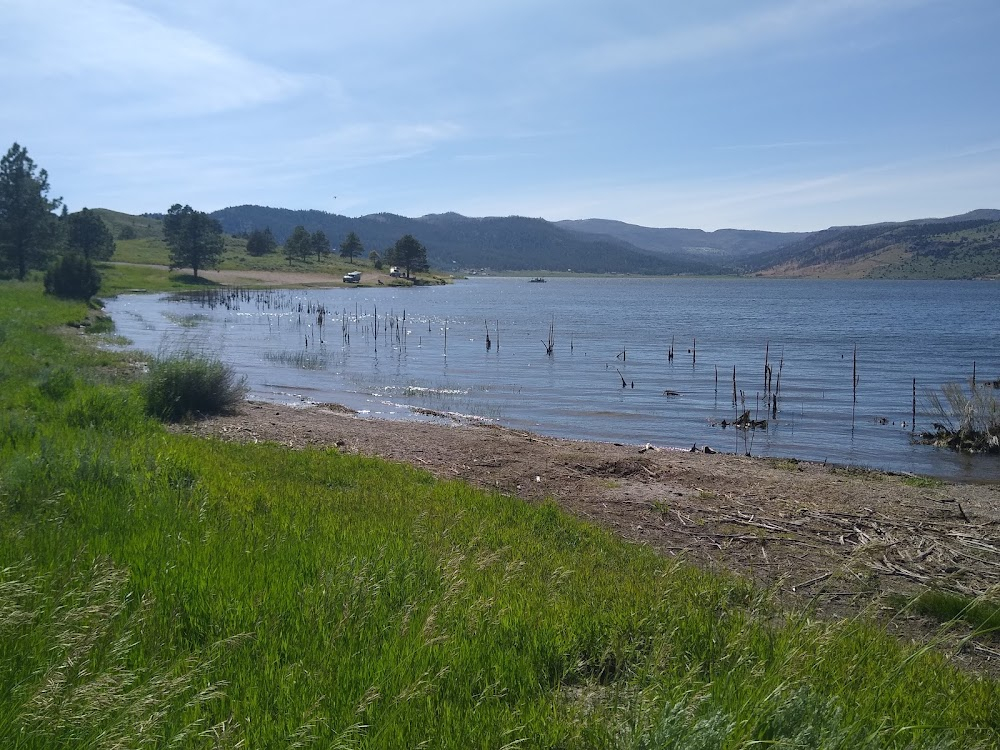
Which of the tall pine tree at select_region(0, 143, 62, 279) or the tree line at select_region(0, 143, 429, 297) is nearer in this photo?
the tree line at select_region(0, 143, 429, 297)

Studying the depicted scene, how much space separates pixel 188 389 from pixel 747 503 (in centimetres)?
1296

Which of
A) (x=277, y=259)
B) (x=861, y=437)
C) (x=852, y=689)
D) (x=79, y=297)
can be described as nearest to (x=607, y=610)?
(x=852, y=689)

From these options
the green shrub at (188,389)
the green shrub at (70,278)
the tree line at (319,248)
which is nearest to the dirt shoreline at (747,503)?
the green shrub at (188,389)

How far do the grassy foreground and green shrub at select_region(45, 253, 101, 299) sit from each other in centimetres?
5316

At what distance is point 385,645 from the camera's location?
4.53 meters

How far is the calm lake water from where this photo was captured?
73.7 ft

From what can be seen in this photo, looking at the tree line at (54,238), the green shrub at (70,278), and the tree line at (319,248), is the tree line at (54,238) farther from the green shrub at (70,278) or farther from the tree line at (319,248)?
the tree line at (319,248)

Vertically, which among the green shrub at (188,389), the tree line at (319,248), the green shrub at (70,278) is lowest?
the green shrub at (188,389)

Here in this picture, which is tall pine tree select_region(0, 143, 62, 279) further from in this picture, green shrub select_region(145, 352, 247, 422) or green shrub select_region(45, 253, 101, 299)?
green shrub select_region(145, 352, 247, 422)

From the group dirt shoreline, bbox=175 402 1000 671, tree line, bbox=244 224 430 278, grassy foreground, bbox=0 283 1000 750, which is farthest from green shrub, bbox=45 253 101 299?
tree line, bbox=244 224 430 278

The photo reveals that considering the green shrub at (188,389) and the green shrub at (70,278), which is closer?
the green shrub at (188,389)

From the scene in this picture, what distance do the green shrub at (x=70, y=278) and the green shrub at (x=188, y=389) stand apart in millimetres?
41878

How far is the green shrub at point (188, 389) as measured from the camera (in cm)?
1711

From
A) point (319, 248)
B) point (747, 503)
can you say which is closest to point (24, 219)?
point (747, 503)
